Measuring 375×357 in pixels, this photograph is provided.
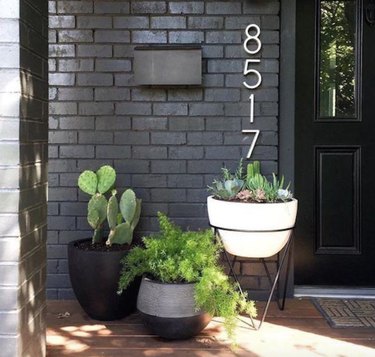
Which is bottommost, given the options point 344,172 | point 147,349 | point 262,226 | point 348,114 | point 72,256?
point 147,349

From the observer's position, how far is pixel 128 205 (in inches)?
125

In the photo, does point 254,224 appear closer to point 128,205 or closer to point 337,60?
point 128,205

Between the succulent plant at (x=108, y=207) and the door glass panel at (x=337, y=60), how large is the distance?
55.8 inches

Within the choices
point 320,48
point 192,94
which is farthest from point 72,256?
point 320,48

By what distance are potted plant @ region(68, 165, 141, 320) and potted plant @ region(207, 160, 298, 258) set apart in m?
0.51

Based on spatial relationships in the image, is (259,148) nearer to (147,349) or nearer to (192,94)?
(192,94)

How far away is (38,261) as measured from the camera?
2.41 m

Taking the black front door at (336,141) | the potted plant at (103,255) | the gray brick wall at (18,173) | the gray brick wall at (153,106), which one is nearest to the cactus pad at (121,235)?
the potted plant at (103,255)

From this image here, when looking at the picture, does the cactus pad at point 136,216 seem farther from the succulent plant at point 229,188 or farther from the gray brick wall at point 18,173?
the gray brick wall at point 18,173

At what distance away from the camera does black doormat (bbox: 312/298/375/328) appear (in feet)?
10.3

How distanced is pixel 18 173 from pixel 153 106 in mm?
1579

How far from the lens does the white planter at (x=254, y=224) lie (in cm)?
293

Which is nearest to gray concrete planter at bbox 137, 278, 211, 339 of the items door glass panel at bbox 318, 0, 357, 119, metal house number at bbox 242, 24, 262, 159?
metal house number at bbox 242, 24, 262, 159

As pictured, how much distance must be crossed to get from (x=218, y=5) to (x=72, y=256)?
1.78 m
